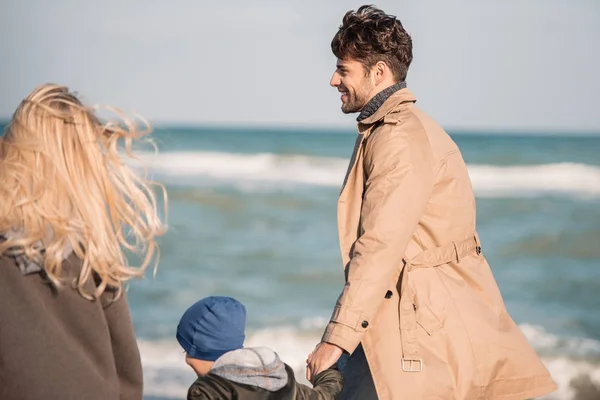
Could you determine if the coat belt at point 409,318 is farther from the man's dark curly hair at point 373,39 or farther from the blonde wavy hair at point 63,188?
the blonde wavy hair at point 63,188

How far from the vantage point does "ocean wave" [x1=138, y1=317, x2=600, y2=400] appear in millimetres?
6496

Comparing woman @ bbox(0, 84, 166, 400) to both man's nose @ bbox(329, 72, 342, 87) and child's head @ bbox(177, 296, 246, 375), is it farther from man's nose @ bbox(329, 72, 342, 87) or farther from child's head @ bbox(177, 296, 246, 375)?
man's nose @ bbox(329, 72, 342, 87)

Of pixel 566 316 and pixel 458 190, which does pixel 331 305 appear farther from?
pixel 458 190

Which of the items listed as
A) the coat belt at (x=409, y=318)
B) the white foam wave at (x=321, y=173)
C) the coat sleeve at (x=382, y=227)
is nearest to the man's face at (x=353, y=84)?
the coat sleeve at (x=382, y=227)

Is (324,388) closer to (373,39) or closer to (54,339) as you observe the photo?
(54,339)

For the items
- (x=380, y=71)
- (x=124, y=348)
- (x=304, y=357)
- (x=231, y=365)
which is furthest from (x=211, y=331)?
(x=304, y=357)

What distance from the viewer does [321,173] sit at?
60.5 ft

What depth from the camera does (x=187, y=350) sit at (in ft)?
10.2

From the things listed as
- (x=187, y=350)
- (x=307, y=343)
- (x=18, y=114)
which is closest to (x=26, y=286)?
(x=18, y=114)

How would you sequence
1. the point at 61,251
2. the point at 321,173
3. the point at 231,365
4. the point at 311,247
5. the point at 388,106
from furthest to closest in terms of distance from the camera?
the point at 321,173 < the point at 311,247 < the point at 388,106 < the point at 231,365 < the point at 61,251

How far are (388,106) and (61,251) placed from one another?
54.6 inches

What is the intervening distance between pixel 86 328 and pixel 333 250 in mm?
9355

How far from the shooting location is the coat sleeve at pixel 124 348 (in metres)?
2.41

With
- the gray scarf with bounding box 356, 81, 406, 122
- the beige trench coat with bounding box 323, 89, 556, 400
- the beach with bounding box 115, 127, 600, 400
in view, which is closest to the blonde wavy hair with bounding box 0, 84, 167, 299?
the beach with bounding box 115, 127, 600, 400
